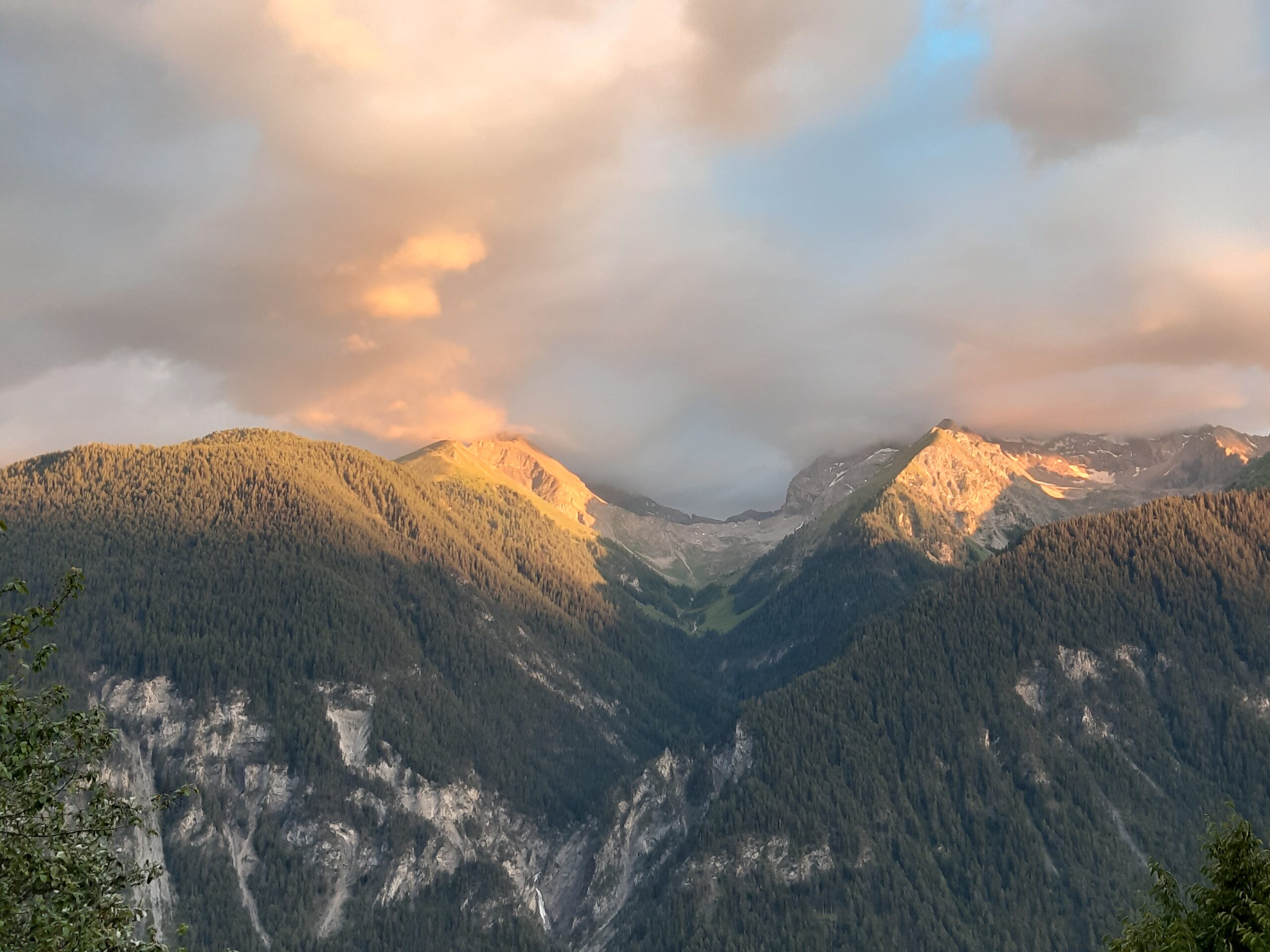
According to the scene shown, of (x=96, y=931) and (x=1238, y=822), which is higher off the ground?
(x=96, y=931)

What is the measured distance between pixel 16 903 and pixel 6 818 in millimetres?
2957

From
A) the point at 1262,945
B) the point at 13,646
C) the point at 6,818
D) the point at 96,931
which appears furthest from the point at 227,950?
the point at 1262,945

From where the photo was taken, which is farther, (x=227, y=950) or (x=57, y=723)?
(x=227, y=950)

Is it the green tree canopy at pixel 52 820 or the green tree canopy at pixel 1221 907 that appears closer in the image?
the green tree canopy at pixel 52 820

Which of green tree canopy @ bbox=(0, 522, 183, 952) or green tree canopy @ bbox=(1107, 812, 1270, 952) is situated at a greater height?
green tree canopy @ bbox=(0, 522, 183, 952)

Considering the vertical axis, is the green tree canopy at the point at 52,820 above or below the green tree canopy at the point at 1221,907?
above

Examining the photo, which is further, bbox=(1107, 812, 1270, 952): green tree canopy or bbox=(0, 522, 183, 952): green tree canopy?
bbox=(1107, 812, 1270, 952): green tree canopy

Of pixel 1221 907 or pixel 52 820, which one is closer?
pixel 52 820

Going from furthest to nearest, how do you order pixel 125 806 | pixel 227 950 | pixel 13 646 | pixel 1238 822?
1. pixel 1238 822
2. pixel 227 950
3. pixel 125 806
4. pixel 13 646

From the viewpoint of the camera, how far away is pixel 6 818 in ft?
118

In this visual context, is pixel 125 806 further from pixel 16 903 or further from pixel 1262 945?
pixel 1262 945

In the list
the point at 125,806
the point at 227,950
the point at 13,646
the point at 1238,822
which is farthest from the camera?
the point at 1238,822

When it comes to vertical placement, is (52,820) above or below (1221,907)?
above

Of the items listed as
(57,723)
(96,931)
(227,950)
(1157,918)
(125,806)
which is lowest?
(1157,918)
